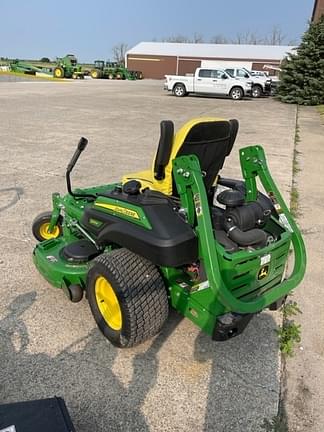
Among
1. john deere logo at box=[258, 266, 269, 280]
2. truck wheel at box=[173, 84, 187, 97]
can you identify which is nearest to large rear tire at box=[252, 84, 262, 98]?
truck wheel at box=[173, 84, 187, 97]

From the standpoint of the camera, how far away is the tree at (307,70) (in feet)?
67.1

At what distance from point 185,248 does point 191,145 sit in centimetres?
70

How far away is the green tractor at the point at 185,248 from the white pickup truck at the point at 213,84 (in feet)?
67.7

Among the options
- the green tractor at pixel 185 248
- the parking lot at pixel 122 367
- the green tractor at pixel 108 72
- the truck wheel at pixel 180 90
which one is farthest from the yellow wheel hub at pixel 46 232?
the green tractor at pixel 108 72

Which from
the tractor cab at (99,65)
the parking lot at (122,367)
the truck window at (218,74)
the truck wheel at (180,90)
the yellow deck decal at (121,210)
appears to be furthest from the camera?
the tractor cab at (99,65)

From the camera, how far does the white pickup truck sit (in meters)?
22.2

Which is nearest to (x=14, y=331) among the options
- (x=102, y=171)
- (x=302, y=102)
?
(x=102, y=171)

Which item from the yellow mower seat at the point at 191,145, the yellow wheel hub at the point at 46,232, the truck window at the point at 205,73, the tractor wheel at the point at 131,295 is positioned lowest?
the yellow wheel hub at the point at 46,232

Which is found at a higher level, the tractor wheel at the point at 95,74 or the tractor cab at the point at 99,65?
the tractor cab at the point at 99,65

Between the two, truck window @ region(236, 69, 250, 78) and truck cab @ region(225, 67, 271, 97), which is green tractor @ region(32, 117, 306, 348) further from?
truck window @ region(236, 69, 250, 78)

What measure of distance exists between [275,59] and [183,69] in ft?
40.7

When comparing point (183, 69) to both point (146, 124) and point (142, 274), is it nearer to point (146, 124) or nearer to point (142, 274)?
point (146, 124)

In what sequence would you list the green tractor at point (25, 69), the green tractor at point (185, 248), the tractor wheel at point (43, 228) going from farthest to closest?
the green tractor at point (25, 69) < the tractor wheel at point (43, 228) < the green tractor at point (185, 248)

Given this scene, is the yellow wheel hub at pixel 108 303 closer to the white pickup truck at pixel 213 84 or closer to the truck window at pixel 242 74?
the white pickup truck at pixel 213 84
